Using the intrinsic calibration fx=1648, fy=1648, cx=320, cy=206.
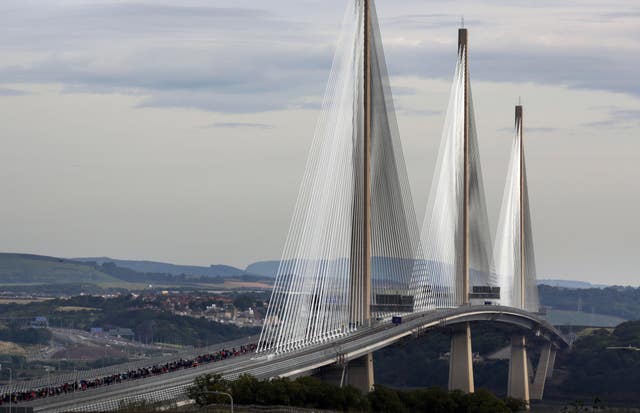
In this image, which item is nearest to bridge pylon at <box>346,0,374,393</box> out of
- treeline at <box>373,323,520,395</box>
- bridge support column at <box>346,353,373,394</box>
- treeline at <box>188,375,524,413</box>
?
bridge support column at <box>346,353,373,394</box>

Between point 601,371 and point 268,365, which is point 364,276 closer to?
point 268,365

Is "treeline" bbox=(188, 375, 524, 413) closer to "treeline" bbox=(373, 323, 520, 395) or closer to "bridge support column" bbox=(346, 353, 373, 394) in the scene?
"bridge support column" bbox=(346, 353, 373, 394)

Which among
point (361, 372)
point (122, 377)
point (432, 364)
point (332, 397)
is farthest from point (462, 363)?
point (432, 364)

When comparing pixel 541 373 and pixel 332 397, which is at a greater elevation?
pixel 541 373

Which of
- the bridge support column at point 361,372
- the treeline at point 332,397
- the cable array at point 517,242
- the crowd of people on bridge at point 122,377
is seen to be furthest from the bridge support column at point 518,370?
the bridge support column at point 361,372

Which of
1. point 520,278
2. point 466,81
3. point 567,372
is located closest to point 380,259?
point 466,81

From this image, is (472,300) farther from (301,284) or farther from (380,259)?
(301,284)

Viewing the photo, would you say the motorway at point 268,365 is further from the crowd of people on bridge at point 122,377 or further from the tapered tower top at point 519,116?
the tapered tower top at point 519,116
